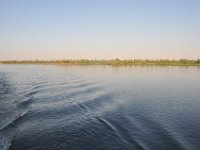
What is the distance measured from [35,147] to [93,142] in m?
2.61

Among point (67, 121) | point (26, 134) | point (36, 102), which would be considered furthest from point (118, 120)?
point (36, 102)

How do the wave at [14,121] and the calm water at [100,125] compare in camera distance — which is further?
the wave at [14,121]

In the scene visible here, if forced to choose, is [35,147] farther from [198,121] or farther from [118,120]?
[198,121]

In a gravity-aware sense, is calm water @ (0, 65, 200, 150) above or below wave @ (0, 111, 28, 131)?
below

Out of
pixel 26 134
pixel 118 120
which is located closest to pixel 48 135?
pixel 26 134

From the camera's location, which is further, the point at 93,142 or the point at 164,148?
the point at 93,142

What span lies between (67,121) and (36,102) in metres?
6.86

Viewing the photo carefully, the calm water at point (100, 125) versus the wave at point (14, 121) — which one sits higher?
the wave at point (14, 121)

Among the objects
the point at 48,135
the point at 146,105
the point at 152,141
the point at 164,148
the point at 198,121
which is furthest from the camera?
the point at 146,105

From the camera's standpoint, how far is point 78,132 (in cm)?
1216

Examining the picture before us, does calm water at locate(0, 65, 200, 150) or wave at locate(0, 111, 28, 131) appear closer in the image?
calm water at locate(0, 65, 200, 150)

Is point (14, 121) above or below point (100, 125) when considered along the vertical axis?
above

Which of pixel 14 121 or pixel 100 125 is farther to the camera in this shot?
pixel 14 121

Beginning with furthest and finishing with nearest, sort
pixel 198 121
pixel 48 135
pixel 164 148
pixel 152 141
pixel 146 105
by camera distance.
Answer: pixel 146 105, pixel 198 121, pixel 48 135, pixel 152 141, pixel 164 148
